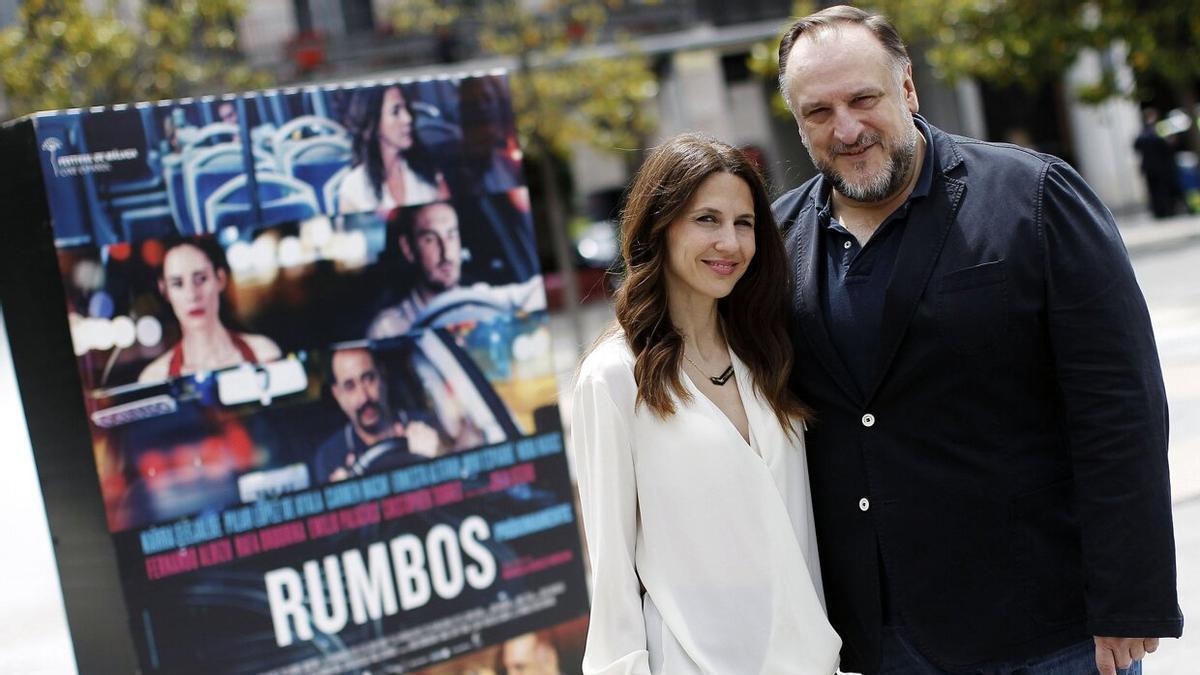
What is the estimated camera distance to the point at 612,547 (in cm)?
264

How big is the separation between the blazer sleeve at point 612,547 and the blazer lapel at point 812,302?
440mm

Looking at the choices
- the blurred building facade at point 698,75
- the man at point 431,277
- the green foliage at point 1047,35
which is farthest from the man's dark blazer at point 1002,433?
the blurred building facade at point 698,75

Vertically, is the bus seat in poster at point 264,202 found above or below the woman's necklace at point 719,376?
above

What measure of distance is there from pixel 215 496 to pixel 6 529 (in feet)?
21.4

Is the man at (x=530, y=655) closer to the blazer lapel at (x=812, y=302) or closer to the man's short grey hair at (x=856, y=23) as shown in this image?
the blazer lapel at (x=812, y=302)

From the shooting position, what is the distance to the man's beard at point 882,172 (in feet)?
8.74

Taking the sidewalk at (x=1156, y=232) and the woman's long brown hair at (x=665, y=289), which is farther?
the sidewalk at (x=1156, y=232)

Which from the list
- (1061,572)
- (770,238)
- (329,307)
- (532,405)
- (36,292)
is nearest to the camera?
(1061,572)

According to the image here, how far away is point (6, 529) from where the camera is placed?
9.87 m

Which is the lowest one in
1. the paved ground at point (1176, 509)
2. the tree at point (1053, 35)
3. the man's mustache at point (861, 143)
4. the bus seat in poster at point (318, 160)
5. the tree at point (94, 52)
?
the paved ground at point (1176, 509)

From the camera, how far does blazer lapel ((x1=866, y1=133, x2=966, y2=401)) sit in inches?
102

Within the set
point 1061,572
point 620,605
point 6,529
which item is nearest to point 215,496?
point 620,605

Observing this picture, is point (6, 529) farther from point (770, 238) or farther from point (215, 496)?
point (770, 238)

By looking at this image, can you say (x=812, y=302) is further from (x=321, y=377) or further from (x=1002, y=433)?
(x=321, y=377)
